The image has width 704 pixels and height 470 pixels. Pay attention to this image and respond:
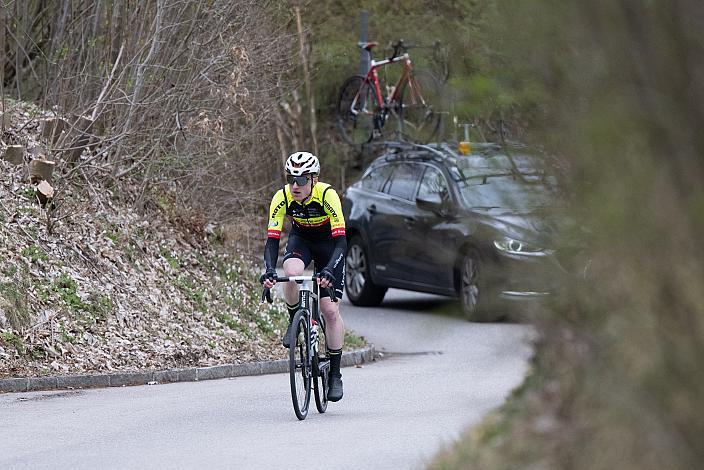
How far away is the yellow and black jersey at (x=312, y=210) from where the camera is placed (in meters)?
11.2

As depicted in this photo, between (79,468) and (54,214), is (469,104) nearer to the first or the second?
(79,468)

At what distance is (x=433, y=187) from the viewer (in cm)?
1866

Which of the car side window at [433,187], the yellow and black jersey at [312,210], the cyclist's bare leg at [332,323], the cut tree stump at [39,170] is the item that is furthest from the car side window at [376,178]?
the cyclist's bare leg at [332,323]

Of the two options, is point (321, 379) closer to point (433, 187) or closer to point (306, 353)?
point (306, 353)

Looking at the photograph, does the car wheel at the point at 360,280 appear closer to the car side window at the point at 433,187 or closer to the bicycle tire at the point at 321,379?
the car side window at the point at 433,187

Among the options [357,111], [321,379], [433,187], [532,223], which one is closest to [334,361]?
[321,379]

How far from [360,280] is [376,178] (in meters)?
1.44

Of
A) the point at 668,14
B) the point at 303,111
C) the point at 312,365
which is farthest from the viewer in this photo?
the point at 303,111

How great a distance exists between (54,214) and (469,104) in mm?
10991

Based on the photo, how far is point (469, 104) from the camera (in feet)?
17.1

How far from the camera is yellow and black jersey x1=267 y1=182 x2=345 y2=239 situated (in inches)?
442

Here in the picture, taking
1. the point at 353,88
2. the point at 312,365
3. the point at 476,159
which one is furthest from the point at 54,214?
the point at 353,88

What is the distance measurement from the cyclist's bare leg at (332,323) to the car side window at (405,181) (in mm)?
7890

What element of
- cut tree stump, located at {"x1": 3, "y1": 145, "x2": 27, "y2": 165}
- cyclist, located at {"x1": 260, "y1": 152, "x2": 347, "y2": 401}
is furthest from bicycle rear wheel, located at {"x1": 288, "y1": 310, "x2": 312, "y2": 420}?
cut tree stump, located at {"x1": 3, "y1": 145, "x2": 27, "y2": 165}
